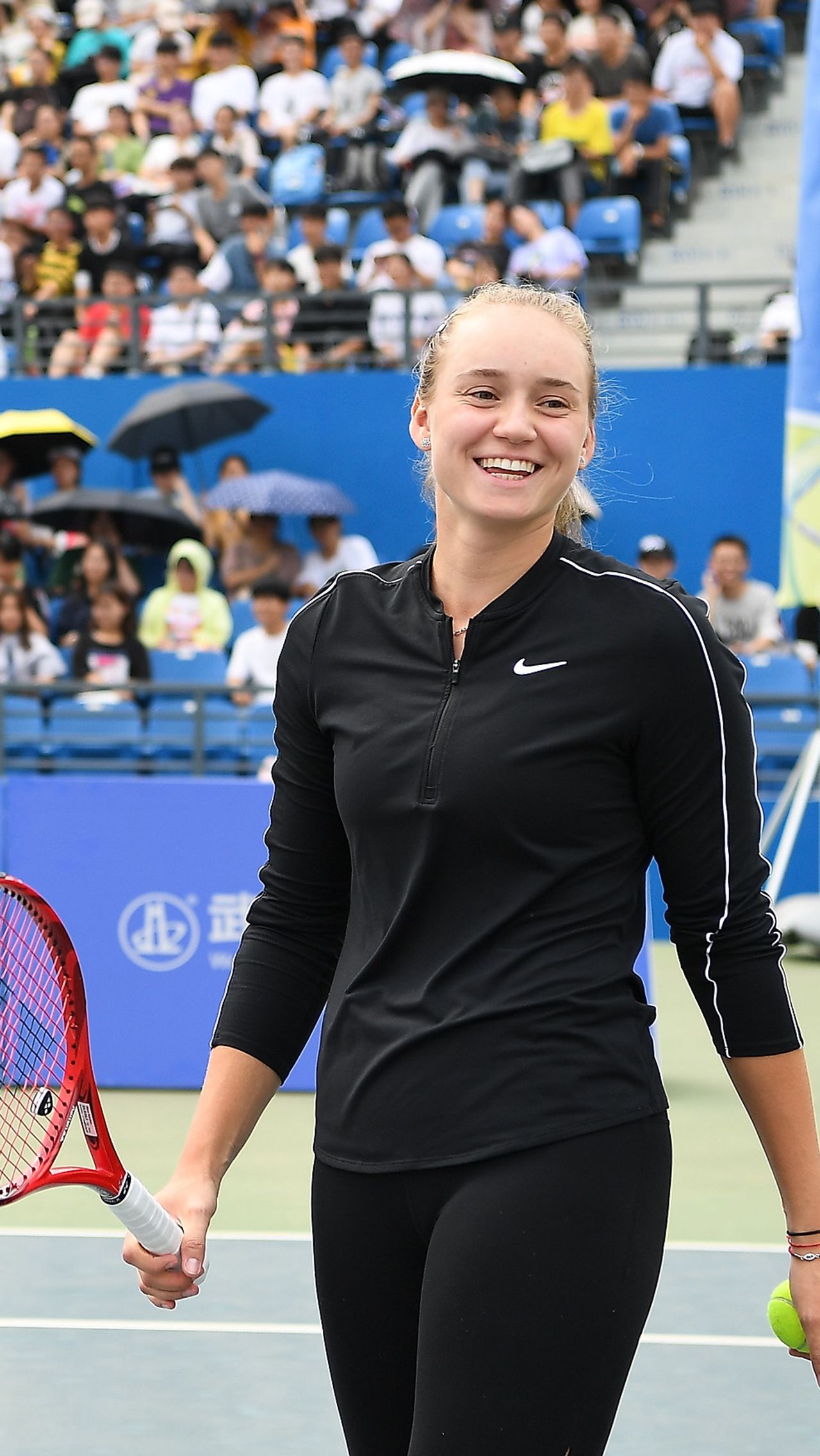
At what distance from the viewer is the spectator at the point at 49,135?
58.5 ft

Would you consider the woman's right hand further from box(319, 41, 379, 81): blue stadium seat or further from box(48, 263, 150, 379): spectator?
box(319, 41, 379, 81): blue stadium seat

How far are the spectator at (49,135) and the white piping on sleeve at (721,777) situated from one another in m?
16.3

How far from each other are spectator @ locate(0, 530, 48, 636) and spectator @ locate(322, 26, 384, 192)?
4.63 m

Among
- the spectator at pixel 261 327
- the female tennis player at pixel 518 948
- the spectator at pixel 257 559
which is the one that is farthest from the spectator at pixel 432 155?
the female tennis player at pixel 518 948

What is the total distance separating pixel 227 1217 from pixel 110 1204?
12.8ft

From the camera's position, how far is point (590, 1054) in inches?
83.4

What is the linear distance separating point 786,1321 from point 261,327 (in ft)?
43.8

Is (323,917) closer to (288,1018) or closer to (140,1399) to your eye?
(288,1018)

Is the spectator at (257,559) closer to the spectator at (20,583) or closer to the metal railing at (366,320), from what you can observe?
the spectator at (20,583)

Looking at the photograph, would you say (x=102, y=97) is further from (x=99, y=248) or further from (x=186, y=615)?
(x=186, y=615)

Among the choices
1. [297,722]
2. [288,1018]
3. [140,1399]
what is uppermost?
[297,722]

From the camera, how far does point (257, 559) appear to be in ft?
45.1

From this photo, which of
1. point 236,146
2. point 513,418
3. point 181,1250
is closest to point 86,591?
point 236,146

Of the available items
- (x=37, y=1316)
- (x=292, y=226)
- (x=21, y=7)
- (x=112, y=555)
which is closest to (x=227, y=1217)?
(x=37, y=1316)
